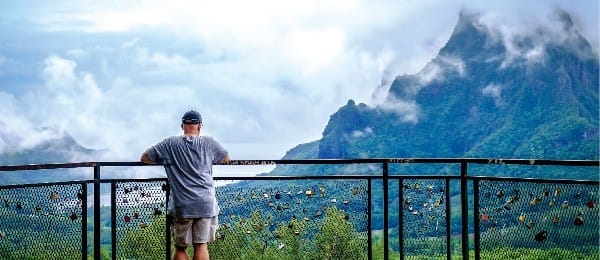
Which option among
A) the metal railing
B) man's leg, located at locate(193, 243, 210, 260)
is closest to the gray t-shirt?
man's leg, located at locate(193, 243, 210, 260)

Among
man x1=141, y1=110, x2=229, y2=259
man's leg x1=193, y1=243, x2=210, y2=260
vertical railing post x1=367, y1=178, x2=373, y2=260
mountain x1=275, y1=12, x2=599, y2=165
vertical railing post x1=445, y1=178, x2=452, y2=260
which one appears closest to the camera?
man x1=141, y1=110, x2=229, y2=259

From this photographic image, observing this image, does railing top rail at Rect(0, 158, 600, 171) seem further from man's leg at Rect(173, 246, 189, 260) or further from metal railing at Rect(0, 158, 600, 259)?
man's leg at Rect(173, 246, 189, 260)

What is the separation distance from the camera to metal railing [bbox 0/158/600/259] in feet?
19.7

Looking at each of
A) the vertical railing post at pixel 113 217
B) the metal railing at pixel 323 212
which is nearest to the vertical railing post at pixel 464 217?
the metal railing at pixel 323 212

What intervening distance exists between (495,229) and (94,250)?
3114 mm

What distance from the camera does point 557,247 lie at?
617 cm

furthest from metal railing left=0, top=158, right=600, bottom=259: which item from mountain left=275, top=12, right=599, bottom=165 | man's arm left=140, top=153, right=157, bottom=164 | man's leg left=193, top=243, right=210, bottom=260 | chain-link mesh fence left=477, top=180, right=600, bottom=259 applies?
mountain left=275, top=12, right=599, bottom=165

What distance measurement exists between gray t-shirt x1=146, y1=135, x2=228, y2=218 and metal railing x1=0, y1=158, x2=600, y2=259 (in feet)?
2.87

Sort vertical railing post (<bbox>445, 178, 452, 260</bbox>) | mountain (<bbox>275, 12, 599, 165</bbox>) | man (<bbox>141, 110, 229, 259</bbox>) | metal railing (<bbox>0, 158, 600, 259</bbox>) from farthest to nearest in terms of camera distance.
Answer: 1. mountain (<bbox>275, 12, 599, 165</bbox>)
2. vertical railing post (<bbox>445, 178, 452, 260</bbox>)
3. metal railing (<bbox>0, 158, 600, 259</bbox>)
4. man (<bbox>141, 110, 229, 259</bbox>)

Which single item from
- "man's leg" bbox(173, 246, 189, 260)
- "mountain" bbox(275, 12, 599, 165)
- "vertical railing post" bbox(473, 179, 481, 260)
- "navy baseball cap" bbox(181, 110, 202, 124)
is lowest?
"man's leg" bbox(173, 246, 189, 260)

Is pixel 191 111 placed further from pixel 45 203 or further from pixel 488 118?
pixel 488 118

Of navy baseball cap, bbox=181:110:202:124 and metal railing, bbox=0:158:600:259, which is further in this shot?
metal railing, bbox=0:158:600:259

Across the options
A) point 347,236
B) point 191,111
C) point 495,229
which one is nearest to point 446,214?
point 495,229

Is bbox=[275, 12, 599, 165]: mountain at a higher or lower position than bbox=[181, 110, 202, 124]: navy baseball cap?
higher
